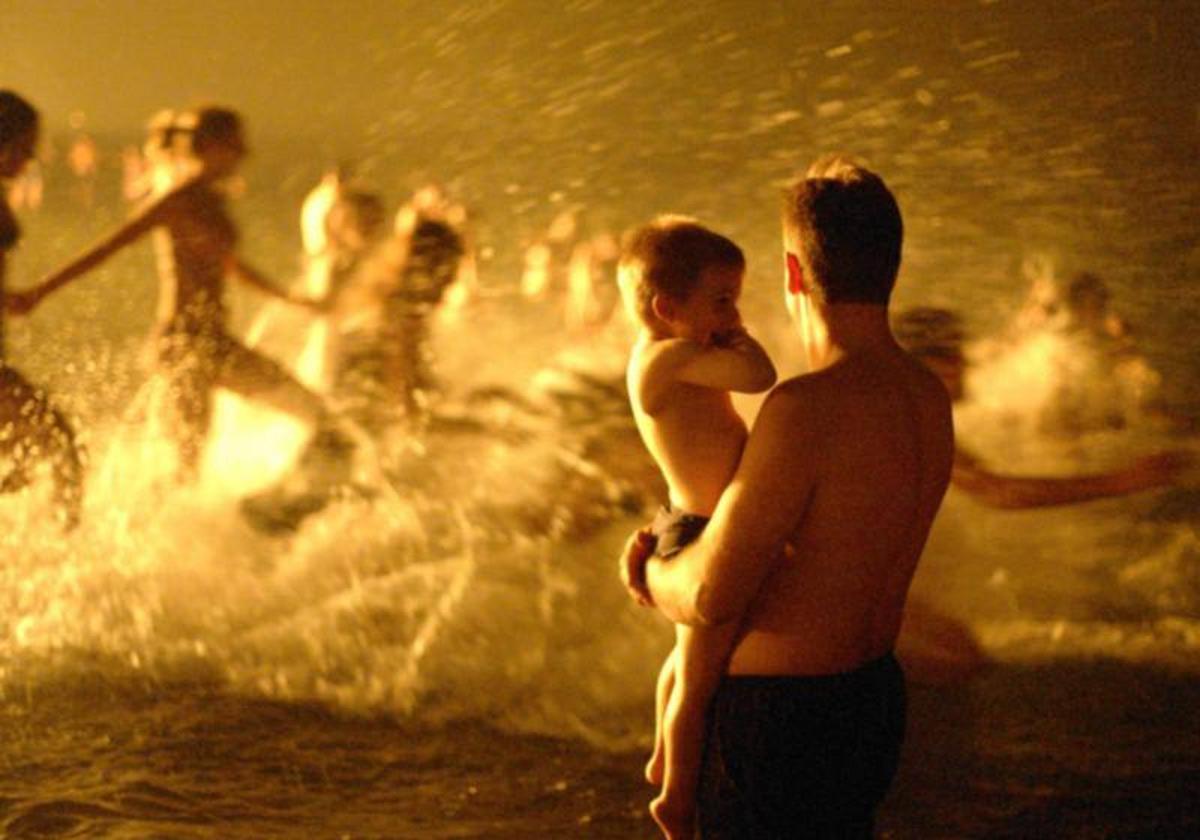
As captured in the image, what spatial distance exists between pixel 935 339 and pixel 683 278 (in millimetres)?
2292

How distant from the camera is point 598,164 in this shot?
604 cm

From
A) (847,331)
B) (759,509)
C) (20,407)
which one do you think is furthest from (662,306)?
(20,407)

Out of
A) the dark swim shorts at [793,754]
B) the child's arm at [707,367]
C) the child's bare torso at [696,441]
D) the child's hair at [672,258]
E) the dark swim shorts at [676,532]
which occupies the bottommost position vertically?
the dark swim shorts at [793,754]

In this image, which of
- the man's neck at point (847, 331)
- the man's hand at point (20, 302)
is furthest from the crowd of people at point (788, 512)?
the man's hand at point (20, 302)

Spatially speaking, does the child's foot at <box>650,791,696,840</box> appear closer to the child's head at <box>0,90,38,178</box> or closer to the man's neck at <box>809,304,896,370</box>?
the man's neck at <box>809,304,896,370</box>

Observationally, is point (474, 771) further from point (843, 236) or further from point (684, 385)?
point (843, 236)

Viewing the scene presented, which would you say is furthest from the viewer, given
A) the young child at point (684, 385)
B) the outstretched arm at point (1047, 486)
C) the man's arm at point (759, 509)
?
the outstretched arm at point (1047, 486)

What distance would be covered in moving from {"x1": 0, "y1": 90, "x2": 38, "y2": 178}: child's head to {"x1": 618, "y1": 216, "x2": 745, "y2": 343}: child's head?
299 cm

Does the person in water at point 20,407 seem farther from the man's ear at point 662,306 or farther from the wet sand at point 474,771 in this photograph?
the man's ear at point 662,306

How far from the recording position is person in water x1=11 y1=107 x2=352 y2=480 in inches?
184

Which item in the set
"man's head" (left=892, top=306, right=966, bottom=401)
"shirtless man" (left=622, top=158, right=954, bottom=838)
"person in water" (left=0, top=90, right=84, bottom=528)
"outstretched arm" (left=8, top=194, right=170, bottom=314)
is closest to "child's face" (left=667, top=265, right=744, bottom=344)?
"shirtless man" (left=622, top=158, right=954, bottom=838)

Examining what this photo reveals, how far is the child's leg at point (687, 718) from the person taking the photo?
2.19 meters

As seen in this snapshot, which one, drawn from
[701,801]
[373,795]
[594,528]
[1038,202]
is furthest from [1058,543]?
[701,801]

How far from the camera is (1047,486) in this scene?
401cm
